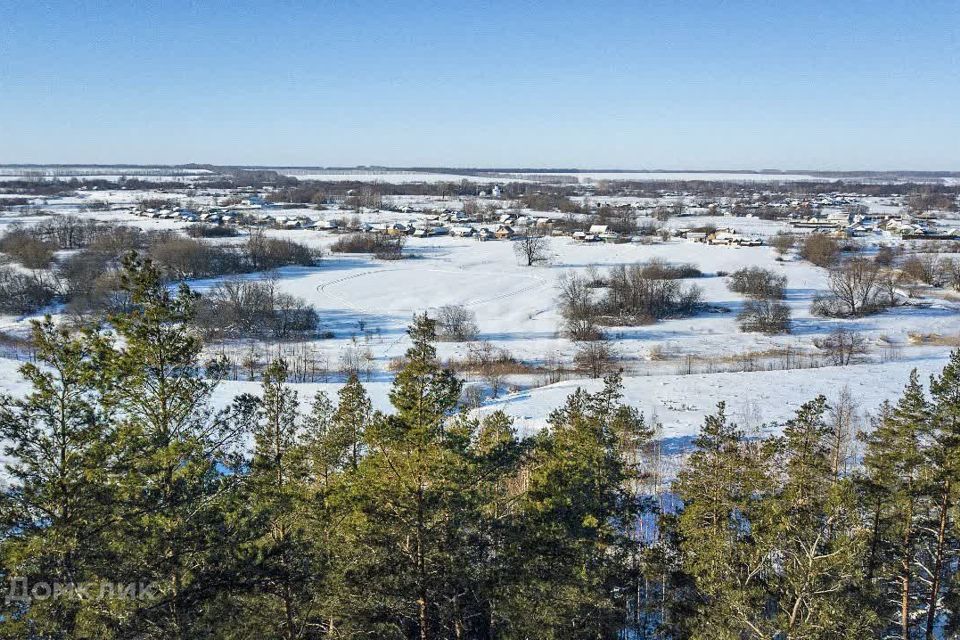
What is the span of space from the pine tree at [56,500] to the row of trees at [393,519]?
0.09 ft

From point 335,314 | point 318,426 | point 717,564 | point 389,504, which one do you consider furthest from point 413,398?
point 335,314

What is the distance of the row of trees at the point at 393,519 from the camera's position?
8516 mm

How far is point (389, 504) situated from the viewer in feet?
37.8

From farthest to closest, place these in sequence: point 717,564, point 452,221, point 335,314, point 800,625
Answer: point 452,221
point 335,314
point 717,564
point 800,625

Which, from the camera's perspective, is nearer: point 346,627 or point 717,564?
point 346,627

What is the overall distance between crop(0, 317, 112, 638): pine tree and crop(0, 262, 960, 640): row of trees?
3 centimetres

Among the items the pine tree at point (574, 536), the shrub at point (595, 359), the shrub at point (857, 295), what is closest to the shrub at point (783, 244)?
the shrub at point (857, 295)

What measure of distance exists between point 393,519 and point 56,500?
508 cm

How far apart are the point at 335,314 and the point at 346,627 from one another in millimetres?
44058

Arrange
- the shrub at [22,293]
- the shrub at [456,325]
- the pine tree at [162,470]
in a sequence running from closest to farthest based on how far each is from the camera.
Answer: the pine tree at [162,470] → the shrub at [456,325] → the shrub at [22,293]

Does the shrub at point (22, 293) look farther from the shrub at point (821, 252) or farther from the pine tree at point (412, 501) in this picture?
the shrub at point (821, 252)

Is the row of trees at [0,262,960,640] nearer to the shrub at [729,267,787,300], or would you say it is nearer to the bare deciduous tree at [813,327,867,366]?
the bare deciduous tree at [813,327,867,366]

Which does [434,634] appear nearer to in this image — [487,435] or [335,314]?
[487,435]

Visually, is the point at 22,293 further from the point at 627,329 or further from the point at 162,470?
the point at 162,470
